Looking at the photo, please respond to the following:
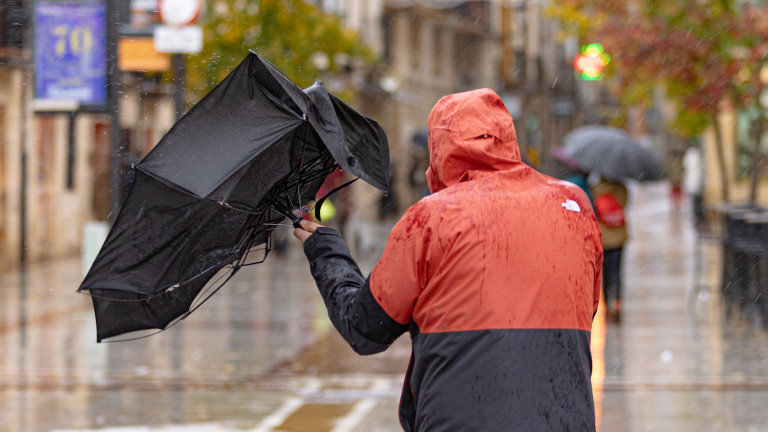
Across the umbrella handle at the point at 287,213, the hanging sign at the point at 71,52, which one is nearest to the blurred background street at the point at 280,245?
the hanging sign at the point at 71,52

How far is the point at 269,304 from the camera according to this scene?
14.4 meters

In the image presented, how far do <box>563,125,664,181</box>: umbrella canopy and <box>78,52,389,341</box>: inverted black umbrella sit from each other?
9.11 meters

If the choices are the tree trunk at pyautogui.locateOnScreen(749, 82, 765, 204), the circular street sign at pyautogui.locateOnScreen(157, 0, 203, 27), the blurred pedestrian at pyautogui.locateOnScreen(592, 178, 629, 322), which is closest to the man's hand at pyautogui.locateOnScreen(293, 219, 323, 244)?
the blurred pedestrian at pyautogui.locateOnScreen(592, 178, 629, 322)

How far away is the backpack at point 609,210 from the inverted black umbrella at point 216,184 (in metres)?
8.63

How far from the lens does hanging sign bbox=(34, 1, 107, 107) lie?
11250 mm

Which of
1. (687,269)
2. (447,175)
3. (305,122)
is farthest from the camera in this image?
(687,269)

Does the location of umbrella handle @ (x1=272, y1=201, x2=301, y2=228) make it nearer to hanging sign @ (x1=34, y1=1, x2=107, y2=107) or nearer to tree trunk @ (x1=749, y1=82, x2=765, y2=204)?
hanging sign @ (x1=34, y1=1, x2=107, y2=107)

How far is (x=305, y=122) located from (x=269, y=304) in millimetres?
11010

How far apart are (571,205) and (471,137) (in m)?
0.32

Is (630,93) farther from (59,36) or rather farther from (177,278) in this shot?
(177,278)

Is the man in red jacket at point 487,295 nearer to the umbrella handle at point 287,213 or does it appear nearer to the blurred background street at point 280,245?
the umbrella handle at point 287,213

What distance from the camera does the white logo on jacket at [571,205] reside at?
3.21 m

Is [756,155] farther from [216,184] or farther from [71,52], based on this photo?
[216,184]

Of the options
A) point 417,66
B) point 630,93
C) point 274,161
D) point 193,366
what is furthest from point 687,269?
point 417,66
